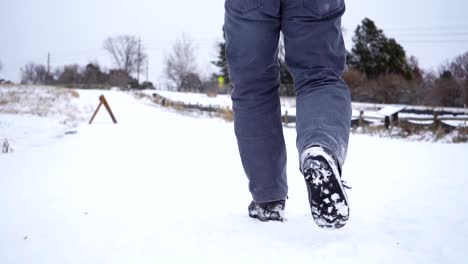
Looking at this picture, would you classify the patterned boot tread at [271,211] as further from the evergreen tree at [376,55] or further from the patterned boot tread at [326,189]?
the evergreen tree at [376,55]

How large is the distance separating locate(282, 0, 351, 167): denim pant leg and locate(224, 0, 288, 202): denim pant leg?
7 cm

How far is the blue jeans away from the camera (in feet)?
2.81

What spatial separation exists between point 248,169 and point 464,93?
46.8 ft

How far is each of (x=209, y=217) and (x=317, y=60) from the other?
0.63 metres

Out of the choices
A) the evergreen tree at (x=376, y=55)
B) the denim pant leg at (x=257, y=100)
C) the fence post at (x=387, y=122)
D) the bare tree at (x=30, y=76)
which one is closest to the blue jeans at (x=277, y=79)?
the denim pant leg at (x=257, y=100)

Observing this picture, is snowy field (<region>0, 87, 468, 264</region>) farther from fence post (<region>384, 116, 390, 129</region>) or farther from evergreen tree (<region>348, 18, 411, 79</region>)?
evergreen tree (<region>348, 18, 411, 79</region>)

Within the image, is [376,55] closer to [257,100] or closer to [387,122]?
[387,122]

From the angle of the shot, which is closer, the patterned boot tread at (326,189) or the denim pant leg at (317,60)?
the patterned boot tread at (326,189)

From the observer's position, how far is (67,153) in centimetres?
287

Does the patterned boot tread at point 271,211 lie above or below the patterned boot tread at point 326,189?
below

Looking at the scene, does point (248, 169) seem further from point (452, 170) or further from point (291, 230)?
point (452, 170)

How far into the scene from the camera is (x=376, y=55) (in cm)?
2545

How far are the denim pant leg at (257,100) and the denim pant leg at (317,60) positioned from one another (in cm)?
7

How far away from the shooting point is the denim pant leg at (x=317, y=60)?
0.86m
